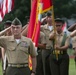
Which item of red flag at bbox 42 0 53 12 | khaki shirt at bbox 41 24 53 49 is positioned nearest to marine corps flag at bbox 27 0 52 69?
red flag at bbox 42 0 53 12

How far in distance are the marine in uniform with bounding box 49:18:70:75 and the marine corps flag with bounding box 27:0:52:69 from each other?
1.82ft

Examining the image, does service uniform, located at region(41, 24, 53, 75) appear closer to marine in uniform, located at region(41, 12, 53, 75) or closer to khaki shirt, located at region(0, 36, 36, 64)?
marine in uniform, located at region(41, 12, 53, 75)

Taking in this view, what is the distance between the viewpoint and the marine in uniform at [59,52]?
47.9 feet

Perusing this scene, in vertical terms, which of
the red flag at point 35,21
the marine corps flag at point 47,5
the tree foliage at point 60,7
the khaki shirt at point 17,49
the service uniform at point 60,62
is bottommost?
the service uniform at point 60,62

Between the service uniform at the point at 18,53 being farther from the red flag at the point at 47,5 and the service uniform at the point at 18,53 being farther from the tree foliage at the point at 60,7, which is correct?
the tree foliage at the point at 60,7

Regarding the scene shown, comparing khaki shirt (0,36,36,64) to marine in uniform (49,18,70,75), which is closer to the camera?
khaki shirt (0,36,36,64)

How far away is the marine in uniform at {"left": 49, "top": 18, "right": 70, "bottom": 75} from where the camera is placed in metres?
14.6

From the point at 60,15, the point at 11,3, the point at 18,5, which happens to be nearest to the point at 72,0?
the point at 60,15

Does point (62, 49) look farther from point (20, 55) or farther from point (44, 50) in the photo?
point (20, 55)

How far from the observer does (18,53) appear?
38.4 feet

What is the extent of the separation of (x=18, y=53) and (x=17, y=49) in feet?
0.29

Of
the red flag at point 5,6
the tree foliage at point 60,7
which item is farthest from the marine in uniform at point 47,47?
the tree foliage at point 60,7

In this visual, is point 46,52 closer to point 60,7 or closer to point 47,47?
point 47,47

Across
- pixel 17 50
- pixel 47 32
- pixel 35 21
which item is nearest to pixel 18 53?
pixel 17 50
